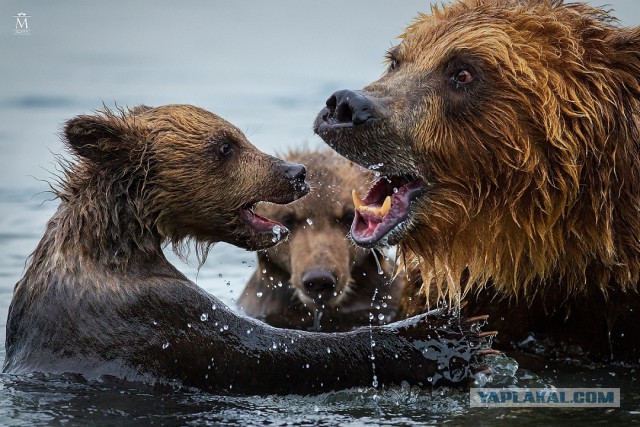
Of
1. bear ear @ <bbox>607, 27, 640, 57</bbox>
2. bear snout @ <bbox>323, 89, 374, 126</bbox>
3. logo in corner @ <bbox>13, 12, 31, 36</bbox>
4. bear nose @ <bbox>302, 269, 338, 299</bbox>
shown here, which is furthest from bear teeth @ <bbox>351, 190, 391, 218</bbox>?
logo in corner @ <bbox>13, 12, 31, 36</bbox>

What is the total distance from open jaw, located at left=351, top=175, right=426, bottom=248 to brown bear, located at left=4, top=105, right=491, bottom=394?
2.43ft

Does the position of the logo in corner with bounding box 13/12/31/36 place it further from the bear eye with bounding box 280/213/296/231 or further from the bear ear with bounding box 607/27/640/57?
the bear ear with bounding box 607/27/640/57

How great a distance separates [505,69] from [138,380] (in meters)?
2.89

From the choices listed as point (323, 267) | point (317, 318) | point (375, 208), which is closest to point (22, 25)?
point (317, 318)

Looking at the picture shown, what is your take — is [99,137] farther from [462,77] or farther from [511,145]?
[511,145]

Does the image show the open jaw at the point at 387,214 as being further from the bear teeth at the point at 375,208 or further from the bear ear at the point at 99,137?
the bear ear at the point at 99,137

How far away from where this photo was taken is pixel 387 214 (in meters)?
8.58

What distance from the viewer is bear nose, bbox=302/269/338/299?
39.0 feet

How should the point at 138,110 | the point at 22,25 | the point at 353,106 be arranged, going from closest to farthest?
the point at 353,106 → the point at 138,110 → the point at 22,25

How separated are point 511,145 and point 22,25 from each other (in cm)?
1458

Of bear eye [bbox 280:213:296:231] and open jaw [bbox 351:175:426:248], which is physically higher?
bear eye [bbox 280:213:296:231]

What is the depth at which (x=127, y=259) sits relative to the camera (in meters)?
8.99

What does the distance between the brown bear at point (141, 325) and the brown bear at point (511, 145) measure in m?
0.53

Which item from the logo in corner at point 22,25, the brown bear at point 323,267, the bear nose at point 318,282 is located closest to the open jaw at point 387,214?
the bear nose at point 318,282
